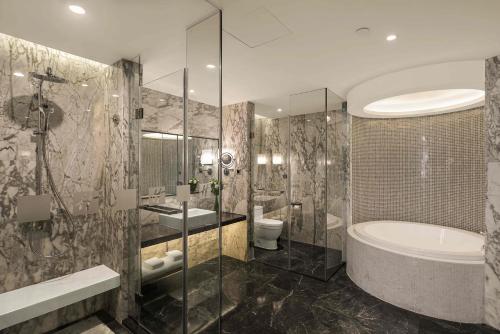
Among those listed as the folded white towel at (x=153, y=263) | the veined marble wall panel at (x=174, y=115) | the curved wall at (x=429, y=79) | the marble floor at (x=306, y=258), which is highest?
the curved wall at (x=429, y=79)

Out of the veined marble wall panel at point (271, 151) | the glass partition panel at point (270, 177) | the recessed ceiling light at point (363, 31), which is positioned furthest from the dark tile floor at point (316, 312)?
the recessed ceiling light at point (363, 31)

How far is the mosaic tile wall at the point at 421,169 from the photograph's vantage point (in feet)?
10.6

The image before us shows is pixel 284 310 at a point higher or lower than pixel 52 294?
lower

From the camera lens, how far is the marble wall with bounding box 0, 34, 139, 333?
1880 millimetres

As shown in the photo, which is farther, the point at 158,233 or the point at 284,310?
the point at 284,310

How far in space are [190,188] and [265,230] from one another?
2684 mm

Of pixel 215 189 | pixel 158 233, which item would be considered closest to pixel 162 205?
pixel 158 233

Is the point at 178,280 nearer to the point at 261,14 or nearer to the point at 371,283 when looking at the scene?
the point at 261,14

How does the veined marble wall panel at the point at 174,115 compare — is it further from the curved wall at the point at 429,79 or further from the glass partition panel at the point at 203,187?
the curved wall at the point at 429,79

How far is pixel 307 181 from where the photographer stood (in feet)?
12.7

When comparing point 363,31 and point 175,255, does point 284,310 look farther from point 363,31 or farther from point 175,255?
point 363,31

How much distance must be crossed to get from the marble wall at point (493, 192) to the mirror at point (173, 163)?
2705 millimetres

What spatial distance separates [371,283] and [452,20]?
2738 mm

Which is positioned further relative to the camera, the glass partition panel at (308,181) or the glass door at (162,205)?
the glass partition panel at (308,181)
